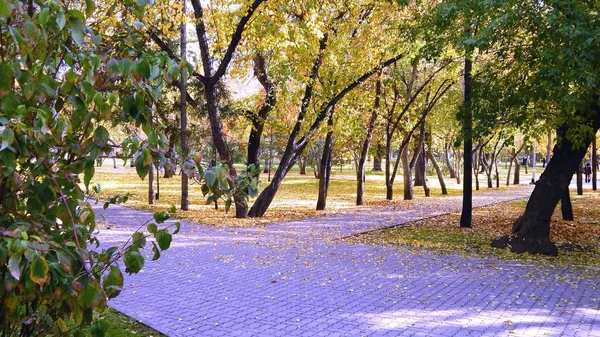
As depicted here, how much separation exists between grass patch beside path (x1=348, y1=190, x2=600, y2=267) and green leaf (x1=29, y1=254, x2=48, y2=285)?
10088 mm

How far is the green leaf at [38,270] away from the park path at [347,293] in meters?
4.38

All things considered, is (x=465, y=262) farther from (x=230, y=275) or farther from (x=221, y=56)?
(x=221, y=56)

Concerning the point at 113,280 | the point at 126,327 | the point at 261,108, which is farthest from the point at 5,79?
the point at 261,108

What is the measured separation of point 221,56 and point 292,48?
82.2 inches

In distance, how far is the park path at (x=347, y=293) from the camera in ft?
19.9

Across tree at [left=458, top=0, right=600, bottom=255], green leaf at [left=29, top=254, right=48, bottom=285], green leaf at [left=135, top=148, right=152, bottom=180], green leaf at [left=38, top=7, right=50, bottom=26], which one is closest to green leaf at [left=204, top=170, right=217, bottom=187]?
green leaf at [left=135, top=148, right=152, bottom=180]

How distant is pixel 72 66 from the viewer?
2125 mm

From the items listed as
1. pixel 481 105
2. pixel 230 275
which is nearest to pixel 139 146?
pixel 230 275

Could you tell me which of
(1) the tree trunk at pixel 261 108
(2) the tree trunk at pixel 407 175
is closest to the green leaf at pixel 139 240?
(1) the tree trunk at pixel 261 108

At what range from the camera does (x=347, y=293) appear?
25.0ft

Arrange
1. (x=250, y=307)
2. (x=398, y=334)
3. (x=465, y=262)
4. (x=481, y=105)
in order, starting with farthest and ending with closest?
1. (x=481, y=105)
2. (x=465, y=262)
3. (x=250, y=307)
4. (x=398, y=334)

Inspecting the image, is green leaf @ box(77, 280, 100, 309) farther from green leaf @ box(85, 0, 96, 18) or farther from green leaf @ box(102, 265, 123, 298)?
green leaf @ box(85, 0, 96, 18)

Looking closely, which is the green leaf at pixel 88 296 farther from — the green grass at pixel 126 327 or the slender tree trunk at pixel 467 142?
the slender tree trunk at pixel 467 142

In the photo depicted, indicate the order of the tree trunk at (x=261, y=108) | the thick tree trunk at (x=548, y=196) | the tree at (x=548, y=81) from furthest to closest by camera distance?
the tree trunk at (x=261, y=108), the thick tree trunk at (x=548, y=196), the tree at (x=548, y=81)
